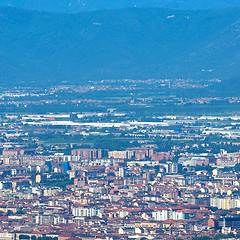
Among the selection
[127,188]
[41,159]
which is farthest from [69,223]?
[41,159]

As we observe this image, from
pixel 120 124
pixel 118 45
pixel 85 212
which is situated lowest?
pixel 85 212

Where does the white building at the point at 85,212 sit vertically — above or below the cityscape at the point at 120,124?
below

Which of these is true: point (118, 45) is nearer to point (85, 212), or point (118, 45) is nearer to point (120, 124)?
point (120, 124)

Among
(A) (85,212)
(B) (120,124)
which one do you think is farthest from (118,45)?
(A) (85,212)

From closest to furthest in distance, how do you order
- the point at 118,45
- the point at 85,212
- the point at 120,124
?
the point at 85,212, the point at 120,124, the point at 118,45

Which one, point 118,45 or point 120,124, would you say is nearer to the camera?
point 120,124

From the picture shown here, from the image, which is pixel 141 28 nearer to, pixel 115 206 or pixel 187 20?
pixel 187 20

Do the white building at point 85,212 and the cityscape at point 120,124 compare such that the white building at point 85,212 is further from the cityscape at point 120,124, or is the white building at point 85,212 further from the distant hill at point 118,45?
the distant hill at point 118,45

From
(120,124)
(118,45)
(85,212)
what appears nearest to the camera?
(85,212)

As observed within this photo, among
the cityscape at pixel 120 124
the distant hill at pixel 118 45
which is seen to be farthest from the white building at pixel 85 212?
the distant hill at pixel 118 45
